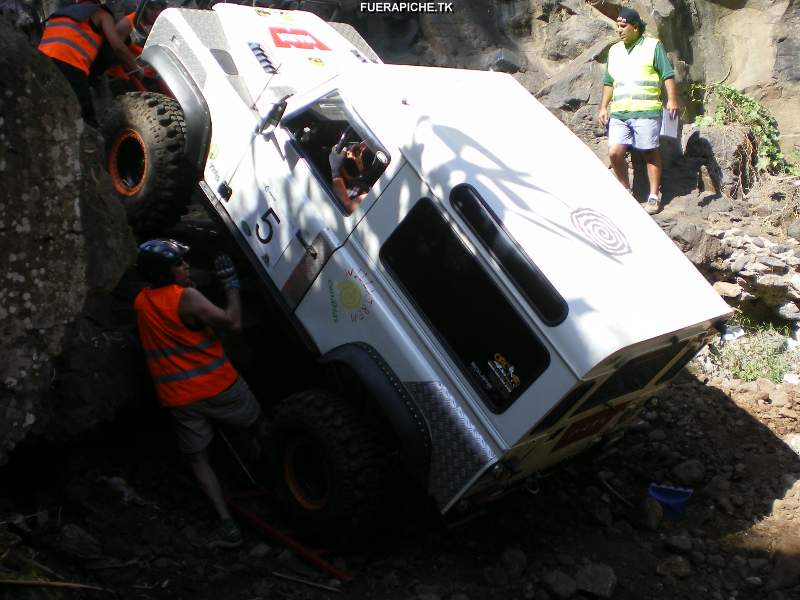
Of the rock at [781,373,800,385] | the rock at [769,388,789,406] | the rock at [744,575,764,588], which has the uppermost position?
the rock at [744,575,764,588]

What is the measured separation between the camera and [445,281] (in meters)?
4.44

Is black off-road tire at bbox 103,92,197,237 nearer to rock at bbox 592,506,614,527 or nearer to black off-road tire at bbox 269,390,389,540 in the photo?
black off-road tire at bbox 269,390,389,540

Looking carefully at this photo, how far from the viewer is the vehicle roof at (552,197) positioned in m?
4.10

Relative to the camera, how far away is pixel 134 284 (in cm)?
562

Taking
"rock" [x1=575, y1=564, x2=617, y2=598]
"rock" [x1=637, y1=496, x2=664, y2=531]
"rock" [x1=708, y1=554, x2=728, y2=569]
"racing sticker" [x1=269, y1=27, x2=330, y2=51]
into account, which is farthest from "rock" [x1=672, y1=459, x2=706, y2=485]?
"racing sticker" [x1=269, y1=27, x2=330, y2=51]

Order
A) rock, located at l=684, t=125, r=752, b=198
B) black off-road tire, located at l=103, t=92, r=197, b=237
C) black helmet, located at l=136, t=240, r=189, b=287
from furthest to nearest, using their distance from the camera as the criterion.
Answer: rock, located at l=684, t=125, r=752, b=198 → black off-road tire, located at l=103, t=92, r=197, b=237 → black helmet, located at l=136, t=240, r=189, b=287

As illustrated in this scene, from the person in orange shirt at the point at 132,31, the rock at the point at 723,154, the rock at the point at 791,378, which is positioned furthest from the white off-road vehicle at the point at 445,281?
the rock at the point at 723,154

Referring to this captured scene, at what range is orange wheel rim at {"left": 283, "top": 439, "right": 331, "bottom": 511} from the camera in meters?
4.76

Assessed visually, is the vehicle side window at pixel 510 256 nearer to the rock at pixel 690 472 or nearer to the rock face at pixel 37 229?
the rock face at pixel 37 229

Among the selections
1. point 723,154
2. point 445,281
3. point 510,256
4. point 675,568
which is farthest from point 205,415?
point 723,154

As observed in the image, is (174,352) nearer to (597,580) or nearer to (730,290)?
(597,580)

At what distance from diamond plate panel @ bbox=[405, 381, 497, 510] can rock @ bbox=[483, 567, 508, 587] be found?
0.58 meters

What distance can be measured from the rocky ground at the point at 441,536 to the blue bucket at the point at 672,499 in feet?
0.20

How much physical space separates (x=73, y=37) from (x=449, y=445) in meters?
3.96
